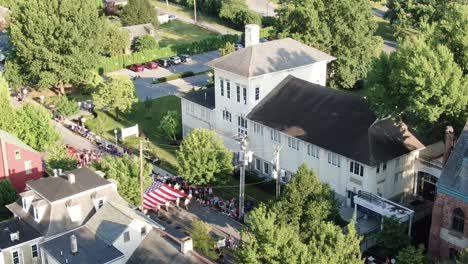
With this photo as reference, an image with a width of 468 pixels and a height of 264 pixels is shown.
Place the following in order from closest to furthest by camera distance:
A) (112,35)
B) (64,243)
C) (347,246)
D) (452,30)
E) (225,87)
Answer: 1. (347,246)
2. (64,243)
3. (452,30)
4. (225,87)
5. (112,35)

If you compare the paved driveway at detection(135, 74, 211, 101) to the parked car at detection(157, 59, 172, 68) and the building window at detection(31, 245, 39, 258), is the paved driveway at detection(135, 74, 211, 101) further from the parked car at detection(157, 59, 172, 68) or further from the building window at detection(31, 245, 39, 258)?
the building window at detection(31, 245, 39, 258)

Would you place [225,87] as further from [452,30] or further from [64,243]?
[64,243]

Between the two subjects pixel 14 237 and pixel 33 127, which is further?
pixel 33 127

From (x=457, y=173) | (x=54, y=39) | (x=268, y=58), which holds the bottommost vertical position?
(x=54, y=39)

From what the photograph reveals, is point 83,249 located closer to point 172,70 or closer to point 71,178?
point 71,178

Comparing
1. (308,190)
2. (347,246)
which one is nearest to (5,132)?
(308,190)

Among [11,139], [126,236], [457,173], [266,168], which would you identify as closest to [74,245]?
[126,236]

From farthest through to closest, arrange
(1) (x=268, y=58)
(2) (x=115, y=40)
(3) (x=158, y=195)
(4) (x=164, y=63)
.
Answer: (2) (x=115, y=40) < (4) (x=164, y=63) < (1) (x=268, y=58) < (3) (x=158, y=195)
